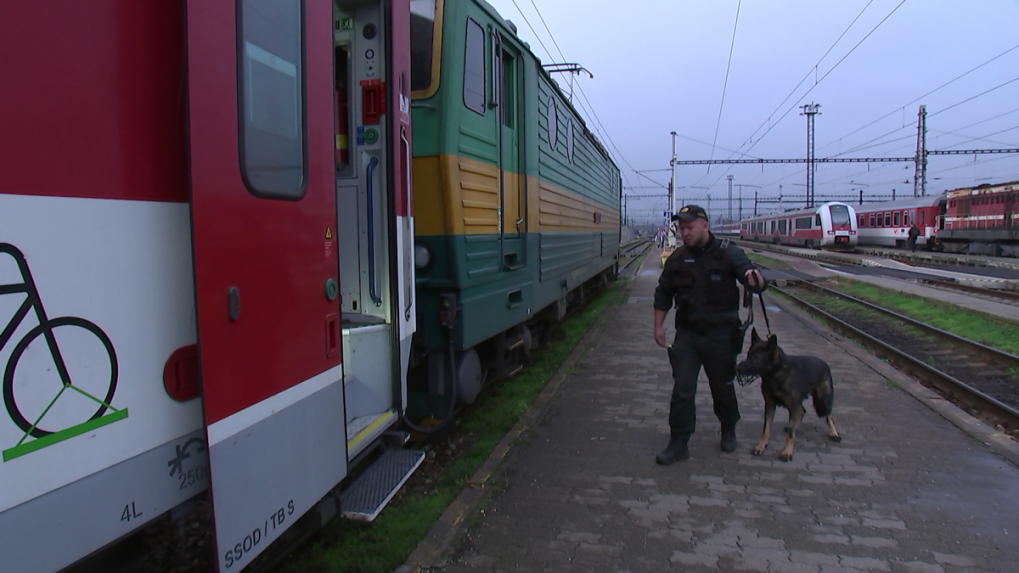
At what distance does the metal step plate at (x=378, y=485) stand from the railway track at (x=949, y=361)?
205 inches

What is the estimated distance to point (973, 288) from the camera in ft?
49.9

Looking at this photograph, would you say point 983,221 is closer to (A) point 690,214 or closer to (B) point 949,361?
(B) point 949,361

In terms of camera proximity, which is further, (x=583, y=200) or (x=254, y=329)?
(x=583, y=200)

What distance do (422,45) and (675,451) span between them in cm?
356

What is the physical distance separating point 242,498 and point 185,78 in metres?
1.45

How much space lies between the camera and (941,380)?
279 inches

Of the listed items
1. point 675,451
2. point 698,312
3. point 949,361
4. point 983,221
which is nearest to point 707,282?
point 698,312

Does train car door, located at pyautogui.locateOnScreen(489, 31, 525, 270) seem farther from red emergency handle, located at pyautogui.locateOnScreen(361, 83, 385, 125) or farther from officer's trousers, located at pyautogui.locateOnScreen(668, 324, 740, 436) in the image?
officer's trousers, located at pyautogui.locateOnScreen(668, 324, 740, 436)

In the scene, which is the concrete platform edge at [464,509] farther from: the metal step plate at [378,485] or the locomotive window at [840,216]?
the locomotive window at [840,216]

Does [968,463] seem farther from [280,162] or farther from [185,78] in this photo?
[185,78]

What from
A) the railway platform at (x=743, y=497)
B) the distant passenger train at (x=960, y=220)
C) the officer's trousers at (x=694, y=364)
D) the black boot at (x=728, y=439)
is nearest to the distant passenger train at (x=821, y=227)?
the distant passenger train at (x=960, y=220)

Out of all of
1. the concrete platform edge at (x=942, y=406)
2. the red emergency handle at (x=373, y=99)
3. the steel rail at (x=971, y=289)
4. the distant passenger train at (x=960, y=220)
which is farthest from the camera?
the distant passenger train at (x=960, y=220)

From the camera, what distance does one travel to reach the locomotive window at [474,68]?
4676 mm

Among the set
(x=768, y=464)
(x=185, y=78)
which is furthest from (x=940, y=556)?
(x=185, y=78)
